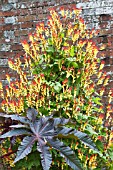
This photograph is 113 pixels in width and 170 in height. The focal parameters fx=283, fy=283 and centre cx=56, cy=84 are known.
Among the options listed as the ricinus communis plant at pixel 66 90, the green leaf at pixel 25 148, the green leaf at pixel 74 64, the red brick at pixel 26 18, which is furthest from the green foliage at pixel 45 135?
the red brick at pixel 26 18

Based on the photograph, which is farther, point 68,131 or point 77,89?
point 77,89

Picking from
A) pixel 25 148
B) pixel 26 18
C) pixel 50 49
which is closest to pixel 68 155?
pixel 25 148

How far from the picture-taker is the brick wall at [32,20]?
9.13ft

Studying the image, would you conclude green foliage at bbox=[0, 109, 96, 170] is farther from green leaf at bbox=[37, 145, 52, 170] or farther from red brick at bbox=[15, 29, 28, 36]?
red brick at bbox=[15, 29, 28, 36]

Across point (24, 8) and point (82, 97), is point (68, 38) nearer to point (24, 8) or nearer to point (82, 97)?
point (82, 97)

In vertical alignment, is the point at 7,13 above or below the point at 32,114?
above

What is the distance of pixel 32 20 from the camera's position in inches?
114

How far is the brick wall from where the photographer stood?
9.13ft

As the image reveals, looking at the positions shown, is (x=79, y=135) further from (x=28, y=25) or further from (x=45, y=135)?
(x=28, y=25)

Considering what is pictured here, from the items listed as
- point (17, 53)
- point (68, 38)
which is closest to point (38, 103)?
point (68, 38)

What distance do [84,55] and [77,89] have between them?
0.26 meters

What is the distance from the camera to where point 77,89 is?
2066 mm

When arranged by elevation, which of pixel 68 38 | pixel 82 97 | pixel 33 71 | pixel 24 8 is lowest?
pixel 82 97

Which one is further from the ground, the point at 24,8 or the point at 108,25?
the point at 24,8
